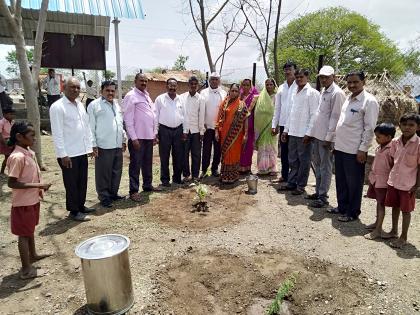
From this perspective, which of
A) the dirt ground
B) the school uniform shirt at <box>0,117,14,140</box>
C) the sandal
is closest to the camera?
the dirt ground

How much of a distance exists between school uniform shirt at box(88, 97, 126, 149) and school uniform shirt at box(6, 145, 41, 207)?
5.21 ft

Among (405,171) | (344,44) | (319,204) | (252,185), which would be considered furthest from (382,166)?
(344,44)

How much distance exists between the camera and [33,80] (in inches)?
255

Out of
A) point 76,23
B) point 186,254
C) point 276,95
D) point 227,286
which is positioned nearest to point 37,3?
point 76,23

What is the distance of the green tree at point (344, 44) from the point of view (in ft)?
96.8

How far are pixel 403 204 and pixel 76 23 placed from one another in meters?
13.7

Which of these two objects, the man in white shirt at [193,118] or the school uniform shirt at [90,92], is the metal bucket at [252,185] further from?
the school uniform shirt at [90,92]

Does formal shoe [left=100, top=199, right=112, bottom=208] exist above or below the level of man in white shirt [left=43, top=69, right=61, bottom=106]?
below

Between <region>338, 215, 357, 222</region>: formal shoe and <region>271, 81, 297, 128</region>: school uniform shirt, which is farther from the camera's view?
<region>271, 81, 297, 128</region>: school uniform shirt

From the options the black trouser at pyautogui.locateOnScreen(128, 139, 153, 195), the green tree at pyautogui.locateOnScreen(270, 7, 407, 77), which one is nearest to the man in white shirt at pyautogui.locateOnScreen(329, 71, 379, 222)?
the black trouser at pyautogui.locateOnScreen(128, 139, 153, 195)

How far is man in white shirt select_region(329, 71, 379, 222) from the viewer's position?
4152mm

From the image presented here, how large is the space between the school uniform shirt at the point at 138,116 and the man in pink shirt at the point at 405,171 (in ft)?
11.5

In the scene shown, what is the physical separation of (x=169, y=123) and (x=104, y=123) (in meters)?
1.24

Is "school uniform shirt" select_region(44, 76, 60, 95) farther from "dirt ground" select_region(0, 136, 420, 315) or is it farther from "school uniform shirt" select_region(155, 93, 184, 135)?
"school uniform shirt" select_region(155, 93, 184, 135)
